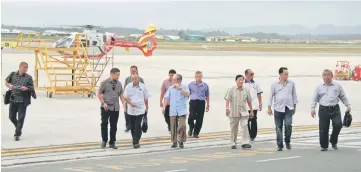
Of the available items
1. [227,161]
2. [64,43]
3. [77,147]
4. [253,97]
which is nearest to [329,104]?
[253,97]

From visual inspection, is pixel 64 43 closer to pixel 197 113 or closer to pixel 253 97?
pixel 197 113

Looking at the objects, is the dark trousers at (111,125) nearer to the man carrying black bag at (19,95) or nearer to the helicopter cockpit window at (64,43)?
the man carrying black bag at (19,95)

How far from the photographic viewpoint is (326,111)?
→ 1323 centimetres

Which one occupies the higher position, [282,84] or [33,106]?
[282,84]

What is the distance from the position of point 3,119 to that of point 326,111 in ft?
27.1

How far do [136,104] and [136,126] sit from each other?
1.45 ft

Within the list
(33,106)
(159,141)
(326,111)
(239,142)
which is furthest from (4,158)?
(33,106)

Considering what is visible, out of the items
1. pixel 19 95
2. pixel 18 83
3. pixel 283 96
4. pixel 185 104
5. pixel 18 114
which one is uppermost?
pixel 18 83

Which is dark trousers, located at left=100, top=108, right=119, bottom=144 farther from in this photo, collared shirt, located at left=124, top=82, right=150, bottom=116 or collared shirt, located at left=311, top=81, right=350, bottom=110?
collared shirt, located at left=311, top=81, right=350, bottom=110

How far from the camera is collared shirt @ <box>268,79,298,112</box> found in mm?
13297

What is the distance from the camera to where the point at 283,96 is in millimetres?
13320

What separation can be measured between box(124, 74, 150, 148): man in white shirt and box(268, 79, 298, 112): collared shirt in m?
2.59

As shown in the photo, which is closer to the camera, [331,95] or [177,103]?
[331,95]

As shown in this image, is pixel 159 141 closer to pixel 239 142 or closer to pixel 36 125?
pixel 239 142
